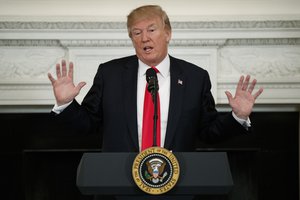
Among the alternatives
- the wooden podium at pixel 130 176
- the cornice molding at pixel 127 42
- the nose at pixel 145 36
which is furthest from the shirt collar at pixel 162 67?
the cornice molding at pixel 127 42

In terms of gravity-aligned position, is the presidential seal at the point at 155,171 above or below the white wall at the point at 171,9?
below

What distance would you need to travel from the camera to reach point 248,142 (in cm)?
370

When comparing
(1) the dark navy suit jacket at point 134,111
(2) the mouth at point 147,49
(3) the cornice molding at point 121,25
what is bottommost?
(1) the dark navy suit jacket at point 134,111

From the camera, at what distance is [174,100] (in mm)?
1856

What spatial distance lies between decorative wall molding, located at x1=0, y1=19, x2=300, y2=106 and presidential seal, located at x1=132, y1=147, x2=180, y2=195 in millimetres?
2095

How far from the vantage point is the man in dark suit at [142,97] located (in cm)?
179

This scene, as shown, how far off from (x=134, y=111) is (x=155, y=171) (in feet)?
1.67

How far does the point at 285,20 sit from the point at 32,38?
1578 millimetres

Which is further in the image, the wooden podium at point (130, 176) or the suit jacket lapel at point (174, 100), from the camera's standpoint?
the suit jacket lapel at point (174, 100)

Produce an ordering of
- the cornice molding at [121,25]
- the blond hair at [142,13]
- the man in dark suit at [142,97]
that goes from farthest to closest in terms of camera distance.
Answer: the cornice molding at [121,25]
the blond hair at [142,13]
the man in dark suit at [142,97]

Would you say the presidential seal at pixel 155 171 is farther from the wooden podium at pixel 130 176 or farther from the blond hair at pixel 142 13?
the blond hair at pixel 142 13

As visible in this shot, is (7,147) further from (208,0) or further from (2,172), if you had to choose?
(208,0)

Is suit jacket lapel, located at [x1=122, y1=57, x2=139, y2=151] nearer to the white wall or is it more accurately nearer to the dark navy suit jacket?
the dark navy suit jacket

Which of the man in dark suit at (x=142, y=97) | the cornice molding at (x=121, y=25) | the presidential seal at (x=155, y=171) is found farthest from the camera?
the cornice molding at (x=121, y=25)
